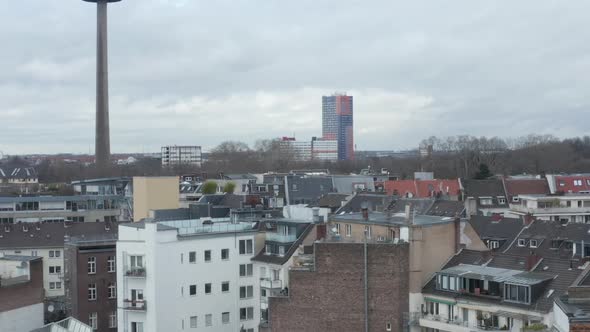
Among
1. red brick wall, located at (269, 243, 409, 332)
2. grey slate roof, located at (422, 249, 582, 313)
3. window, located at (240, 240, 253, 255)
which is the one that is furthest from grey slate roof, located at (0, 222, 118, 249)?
grey slate roof, located at (422, 249, 582, 313)

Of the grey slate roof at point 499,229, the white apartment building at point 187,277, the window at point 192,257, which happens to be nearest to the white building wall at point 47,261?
the white apartment building at point 187,277

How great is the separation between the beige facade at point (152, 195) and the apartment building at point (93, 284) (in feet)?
32.8

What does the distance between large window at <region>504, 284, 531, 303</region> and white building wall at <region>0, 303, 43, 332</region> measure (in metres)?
23.0

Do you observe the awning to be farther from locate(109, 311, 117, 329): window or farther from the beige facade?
the beige facade

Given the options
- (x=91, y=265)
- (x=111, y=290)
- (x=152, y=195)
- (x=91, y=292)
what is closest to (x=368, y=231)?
(x=111, y=290)

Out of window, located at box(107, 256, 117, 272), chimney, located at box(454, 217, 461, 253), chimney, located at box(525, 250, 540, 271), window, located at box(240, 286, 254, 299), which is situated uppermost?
chimney, located at box(454, 217, 461, 253)

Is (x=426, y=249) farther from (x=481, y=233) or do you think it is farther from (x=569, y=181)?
(x=569, y=181)

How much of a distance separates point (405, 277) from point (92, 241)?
23.0 metres

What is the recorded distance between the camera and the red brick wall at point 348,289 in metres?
34.3

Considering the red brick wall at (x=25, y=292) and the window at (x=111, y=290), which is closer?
the red brick wall at (x=25, y=292)

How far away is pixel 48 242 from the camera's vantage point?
63.1m

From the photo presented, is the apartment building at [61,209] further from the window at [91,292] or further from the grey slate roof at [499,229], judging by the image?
the grey slate roof at [499,229]

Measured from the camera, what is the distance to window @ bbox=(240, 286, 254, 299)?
4334 centimetres

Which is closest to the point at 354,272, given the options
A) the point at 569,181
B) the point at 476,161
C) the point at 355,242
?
the point at 355,242
